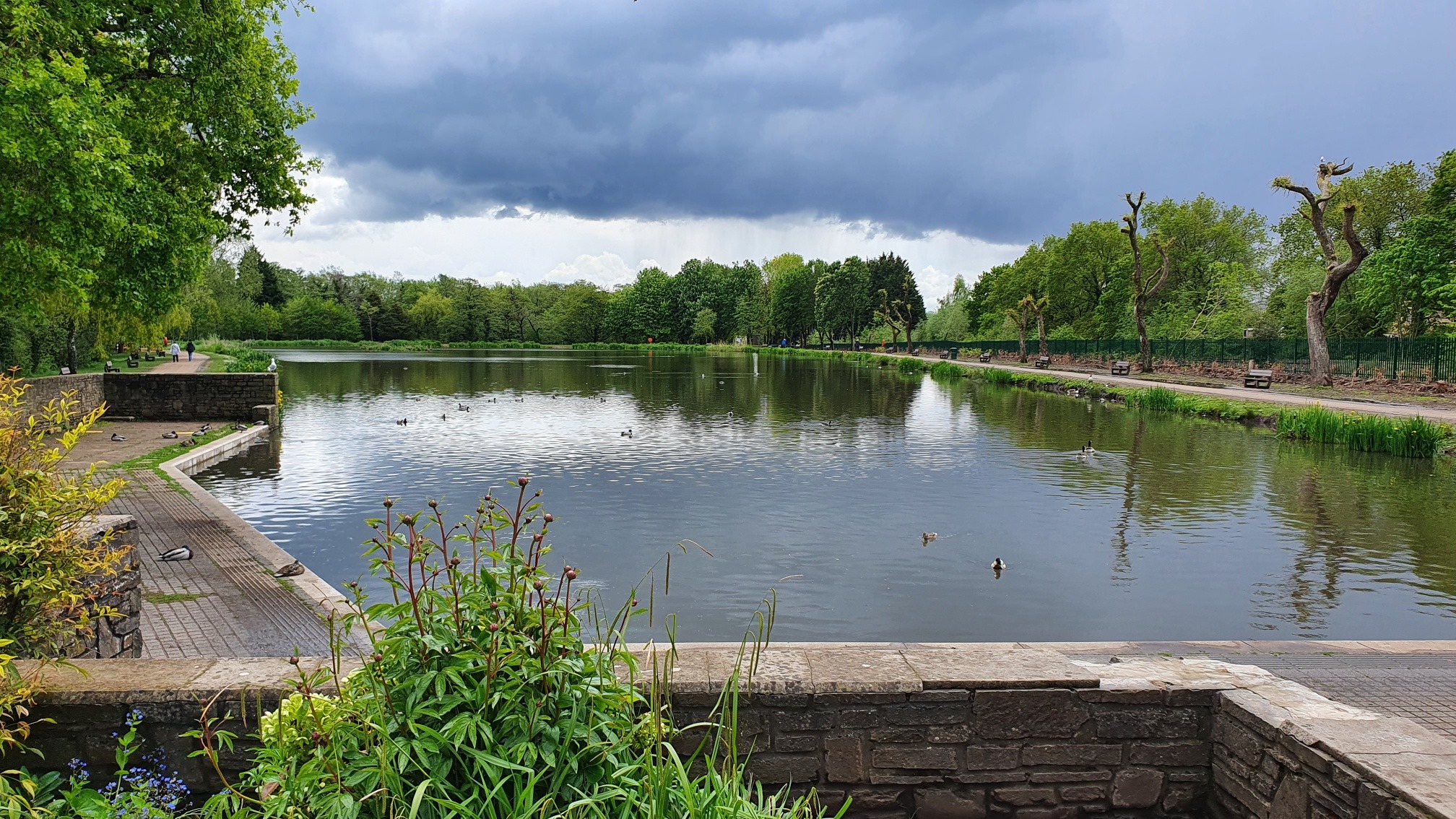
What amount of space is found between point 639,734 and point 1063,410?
89.5ft

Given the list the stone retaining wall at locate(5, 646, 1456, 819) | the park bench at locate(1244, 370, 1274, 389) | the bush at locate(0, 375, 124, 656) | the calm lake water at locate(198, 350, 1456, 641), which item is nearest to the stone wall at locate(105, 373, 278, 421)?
the calm lake water at locate(198, 350, 1456, 641)

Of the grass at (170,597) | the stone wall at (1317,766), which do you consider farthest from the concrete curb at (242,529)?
the stone wall at (1317,766)

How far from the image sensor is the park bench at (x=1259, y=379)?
28.8m

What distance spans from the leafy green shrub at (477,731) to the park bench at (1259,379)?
32.5 m


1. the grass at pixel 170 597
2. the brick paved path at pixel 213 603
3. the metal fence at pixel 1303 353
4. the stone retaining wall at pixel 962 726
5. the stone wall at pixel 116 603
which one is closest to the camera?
the stone retaining wall at pixel 962 726

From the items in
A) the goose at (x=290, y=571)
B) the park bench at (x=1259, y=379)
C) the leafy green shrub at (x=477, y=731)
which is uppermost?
the park bench at (x=1259, y=379)

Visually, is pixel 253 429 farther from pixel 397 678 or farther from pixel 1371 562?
pixel 1371 562

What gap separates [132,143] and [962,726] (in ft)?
46.5

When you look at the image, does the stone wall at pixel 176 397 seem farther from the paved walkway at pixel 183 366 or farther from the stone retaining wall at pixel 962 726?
the stone retaining wall at pixel 962 726

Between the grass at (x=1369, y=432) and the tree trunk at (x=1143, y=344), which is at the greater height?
the tree trunk at (x=1143, y=344)

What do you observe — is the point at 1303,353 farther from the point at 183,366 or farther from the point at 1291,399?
the point at 183,366

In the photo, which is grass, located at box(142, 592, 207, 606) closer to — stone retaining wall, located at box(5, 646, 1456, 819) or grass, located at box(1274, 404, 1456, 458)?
stone retaining wall, located at box(5, 646, 1456, 819)

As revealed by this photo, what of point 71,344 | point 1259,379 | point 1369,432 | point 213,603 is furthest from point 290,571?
point 1259,379

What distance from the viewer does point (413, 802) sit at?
2.11 metres
